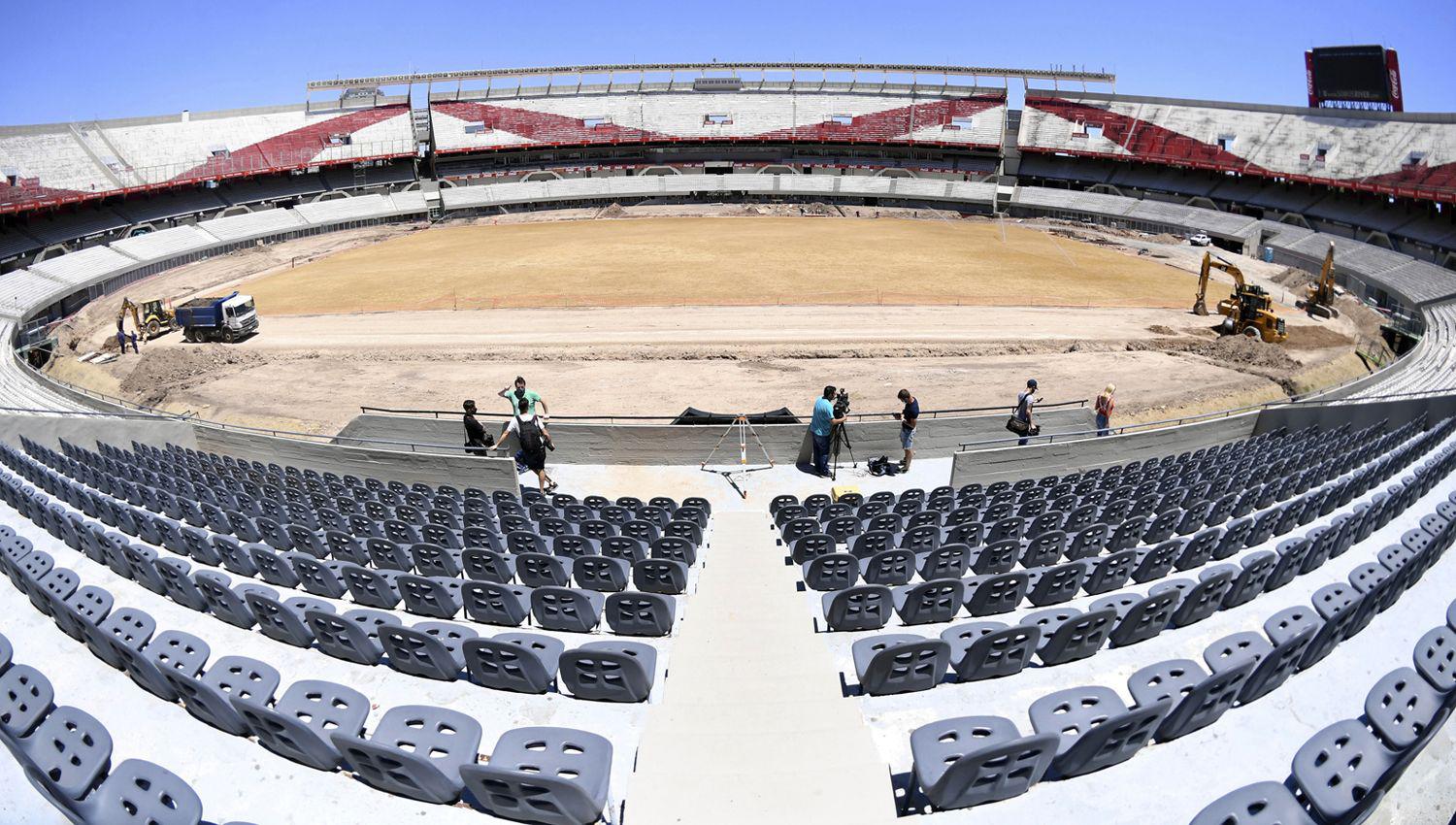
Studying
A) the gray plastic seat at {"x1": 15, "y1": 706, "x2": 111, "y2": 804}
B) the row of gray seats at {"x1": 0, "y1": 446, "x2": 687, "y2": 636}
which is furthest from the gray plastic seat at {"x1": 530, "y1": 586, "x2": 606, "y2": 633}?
the gray plastic seat at {"x1": 15, "y1": 706, "x2": 111, "y2": 804}

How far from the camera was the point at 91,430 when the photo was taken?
20.9m

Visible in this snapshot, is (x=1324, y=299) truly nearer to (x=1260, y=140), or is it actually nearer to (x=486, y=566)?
(x=1260, y=140)

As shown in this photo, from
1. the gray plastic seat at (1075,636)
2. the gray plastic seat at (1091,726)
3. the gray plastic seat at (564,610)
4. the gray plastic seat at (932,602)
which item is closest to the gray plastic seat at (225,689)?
the gray plastic seat at (564,610)

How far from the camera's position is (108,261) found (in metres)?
51.5

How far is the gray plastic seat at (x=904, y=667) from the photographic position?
7.51 metres

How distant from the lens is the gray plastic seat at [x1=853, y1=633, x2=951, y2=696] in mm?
7508

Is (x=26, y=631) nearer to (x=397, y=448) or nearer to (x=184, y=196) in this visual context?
(x=397, y=448)

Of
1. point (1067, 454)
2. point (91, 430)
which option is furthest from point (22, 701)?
point (91, 430)

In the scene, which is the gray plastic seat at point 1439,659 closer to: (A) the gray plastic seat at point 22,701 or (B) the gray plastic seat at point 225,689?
(B) the gray plastic seat at point 225,689

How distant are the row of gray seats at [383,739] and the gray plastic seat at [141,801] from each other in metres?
0.10

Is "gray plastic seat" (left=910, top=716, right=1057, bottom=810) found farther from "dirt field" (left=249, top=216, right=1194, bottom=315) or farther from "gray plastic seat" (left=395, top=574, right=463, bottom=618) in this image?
"dirt field" (left=249, top=216, right=1194, bottom=315)

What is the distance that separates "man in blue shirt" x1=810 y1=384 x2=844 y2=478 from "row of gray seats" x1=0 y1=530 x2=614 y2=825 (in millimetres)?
10614

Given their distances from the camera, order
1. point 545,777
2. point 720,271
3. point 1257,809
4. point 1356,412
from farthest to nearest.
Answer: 1. point 720,271
2. point 1356,412
3. point 545,777
4. point 1257,809

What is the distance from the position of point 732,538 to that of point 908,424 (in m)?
6.78
